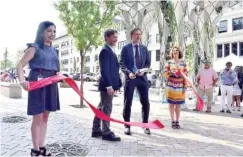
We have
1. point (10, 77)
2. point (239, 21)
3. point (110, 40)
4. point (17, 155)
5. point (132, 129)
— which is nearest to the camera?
point (17, 155)

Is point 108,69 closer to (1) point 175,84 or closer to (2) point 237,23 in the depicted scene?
(1) point 175,84

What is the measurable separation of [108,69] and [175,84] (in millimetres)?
1988

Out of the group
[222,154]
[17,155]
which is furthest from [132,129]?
[17,155]

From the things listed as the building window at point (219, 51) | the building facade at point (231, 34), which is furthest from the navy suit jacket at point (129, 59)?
the building window at point (219, 51)

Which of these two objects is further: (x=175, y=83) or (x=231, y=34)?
(x=231, y=34)

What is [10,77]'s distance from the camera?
111 ft

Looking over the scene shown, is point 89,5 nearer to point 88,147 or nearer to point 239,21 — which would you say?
point 88,147

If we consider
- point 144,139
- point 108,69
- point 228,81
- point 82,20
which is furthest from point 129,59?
point 228,81

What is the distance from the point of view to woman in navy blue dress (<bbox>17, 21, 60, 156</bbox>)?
144 inches

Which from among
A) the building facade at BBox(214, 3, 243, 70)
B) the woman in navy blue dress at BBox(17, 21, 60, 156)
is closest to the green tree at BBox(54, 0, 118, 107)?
the woman in navy blue dress at BBox(17, 21, 60, 156)

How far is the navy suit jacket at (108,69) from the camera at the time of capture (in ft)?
16.3

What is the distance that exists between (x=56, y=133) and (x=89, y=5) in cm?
572

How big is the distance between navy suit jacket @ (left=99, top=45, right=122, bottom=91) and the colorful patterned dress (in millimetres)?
1710

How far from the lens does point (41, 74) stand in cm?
377
